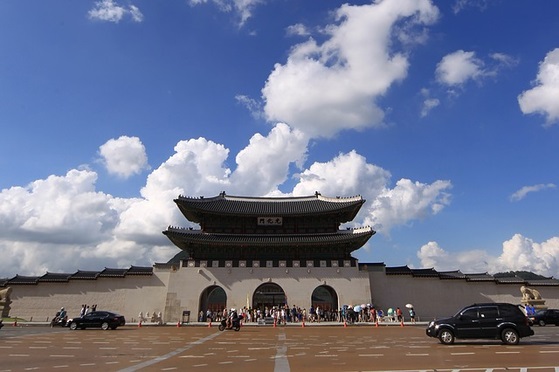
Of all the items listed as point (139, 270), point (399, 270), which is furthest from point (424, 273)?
point (139, 270)

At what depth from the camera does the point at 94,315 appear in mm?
29812

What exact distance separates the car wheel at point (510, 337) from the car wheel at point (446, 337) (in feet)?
7.39

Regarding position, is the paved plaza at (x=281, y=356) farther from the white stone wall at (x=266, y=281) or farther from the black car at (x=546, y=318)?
the white stone wall at (x=266, y=281)

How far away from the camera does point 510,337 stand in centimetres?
1769

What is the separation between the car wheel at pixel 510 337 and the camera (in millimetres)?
17641

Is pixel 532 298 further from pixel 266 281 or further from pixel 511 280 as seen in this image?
pixel 266 281

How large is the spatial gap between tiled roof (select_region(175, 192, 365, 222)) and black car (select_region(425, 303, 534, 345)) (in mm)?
25444

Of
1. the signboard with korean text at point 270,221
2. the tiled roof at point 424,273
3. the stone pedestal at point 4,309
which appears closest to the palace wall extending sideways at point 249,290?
the tiled roof at point 424,273

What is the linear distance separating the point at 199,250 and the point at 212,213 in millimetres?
4335

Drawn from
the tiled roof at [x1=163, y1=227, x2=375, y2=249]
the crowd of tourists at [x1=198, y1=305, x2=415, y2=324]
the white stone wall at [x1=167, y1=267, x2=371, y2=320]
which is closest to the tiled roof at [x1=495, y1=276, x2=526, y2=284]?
the crowd of tourists at [x1=198, y1=305, x2=415, y2=324]

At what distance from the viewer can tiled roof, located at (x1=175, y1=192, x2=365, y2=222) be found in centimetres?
4372

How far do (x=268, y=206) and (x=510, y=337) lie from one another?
32188mm

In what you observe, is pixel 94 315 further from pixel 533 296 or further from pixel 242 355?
pixel 533 296

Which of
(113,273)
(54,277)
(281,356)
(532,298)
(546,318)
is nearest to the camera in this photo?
(281,356)
